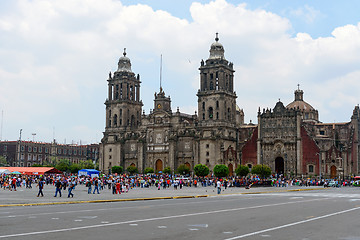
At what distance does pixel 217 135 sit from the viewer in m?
99.2

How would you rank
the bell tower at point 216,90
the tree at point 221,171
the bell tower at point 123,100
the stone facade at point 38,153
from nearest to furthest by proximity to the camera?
1. the tree at point 221,171
2. the bell tower at point 216,90
3. the bell tower at point 123,100
4. the stone facade at point 38,153

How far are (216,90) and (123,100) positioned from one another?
25.8 m

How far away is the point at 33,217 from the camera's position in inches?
790

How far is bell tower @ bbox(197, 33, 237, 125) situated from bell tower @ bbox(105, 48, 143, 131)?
21.0 m

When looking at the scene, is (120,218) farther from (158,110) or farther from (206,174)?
(158,110)

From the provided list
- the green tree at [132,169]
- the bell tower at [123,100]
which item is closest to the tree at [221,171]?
the green tree at [132,169]

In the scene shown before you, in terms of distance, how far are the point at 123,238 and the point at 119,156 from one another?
3992 inches

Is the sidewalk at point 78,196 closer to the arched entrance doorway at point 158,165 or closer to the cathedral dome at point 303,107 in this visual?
the arched entrance doorway at point 158,165

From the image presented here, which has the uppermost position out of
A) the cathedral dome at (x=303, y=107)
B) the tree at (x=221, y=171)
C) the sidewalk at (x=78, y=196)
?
the cathedral dome at (x=303, y=107)

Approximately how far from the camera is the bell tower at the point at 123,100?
381 ft

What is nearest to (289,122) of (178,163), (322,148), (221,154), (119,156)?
(322,148)

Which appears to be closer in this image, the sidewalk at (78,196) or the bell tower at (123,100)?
the sidewalk at (78,196)

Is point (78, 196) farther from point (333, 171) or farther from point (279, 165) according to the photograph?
point (333, 171)

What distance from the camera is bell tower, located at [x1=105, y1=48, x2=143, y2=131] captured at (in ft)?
381
